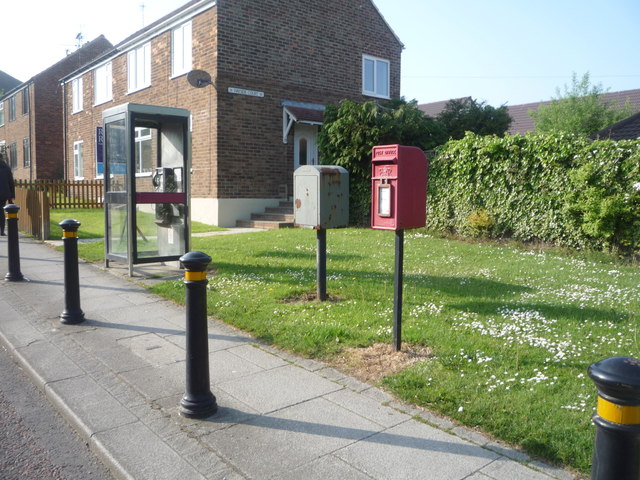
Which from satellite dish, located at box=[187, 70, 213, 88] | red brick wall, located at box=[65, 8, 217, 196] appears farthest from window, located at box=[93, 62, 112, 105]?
satellite dish, located at box=[187, 70, 213, 88]

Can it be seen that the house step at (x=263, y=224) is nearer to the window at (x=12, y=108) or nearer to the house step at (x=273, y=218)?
the house step at (x=273, y=218)

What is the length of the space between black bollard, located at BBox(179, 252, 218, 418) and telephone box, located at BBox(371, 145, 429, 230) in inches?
70.9

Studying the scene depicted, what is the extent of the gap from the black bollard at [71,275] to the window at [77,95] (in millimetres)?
24404

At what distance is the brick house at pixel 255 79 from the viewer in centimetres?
1683

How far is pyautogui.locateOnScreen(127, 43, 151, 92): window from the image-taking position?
20703mm

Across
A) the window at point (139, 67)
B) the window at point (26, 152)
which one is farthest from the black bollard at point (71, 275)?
the window at point (26, 152)

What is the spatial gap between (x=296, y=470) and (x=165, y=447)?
0.86 meters

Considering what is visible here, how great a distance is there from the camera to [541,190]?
436 inches

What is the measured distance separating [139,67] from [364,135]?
36.8ft

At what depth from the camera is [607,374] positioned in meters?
2.02

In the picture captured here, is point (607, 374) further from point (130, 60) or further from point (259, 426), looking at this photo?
point (130, 60)

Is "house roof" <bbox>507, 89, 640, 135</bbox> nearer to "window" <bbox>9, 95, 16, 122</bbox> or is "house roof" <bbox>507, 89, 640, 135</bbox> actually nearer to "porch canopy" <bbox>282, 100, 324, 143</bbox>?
"porch canopy" <bbox>282, 100, 324, 143</bbox>

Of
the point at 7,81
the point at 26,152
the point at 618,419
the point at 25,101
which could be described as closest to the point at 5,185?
the point at 618,419

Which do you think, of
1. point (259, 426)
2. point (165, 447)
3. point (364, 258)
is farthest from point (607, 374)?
point (364, 258)
